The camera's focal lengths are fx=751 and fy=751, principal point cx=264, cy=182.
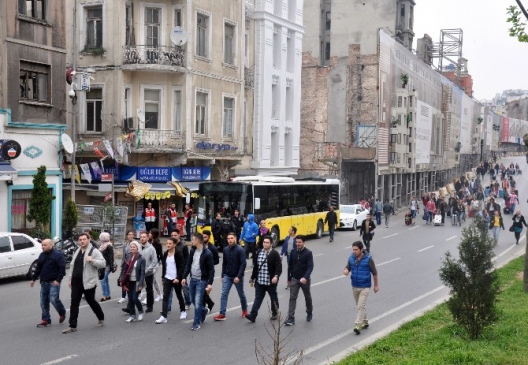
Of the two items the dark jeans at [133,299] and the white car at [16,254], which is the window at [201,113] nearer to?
the white car at [16,254]

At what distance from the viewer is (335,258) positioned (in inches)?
1071

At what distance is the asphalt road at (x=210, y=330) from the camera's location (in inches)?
465

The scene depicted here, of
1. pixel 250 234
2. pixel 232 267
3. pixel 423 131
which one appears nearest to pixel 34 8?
pixel 250 234

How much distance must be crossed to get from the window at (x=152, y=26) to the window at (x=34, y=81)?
6771mm

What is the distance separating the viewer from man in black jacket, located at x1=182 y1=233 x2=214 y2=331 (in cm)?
1373

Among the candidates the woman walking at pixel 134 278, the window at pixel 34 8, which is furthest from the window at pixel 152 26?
the woman walking at pixel 134 278

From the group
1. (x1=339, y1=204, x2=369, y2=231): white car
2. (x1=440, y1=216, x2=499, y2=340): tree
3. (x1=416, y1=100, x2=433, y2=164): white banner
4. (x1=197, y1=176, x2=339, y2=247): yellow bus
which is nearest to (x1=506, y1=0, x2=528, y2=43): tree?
(x1=440, y1=216, x2=499, y2=340): tree

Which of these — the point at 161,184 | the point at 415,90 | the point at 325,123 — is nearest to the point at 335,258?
the point at 161,184

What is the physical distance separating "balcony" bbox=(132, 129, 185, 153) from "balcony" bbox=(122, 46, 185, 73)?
8.87 feet

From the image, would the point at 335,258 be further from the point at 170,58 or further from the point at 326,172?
the point at 326,172

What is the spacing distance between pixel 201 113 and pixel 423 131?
126 ft

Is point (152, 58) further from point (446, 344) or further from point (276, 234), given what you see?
point (446, 344)

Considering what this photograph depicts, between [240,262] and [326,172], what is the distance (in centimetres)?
3980

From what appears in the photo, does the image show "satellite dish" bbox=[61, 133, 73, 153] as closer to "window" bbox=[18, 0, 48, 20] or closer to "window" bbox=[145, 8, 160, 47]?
"window" bbox=[18, 0, 48, 20]
